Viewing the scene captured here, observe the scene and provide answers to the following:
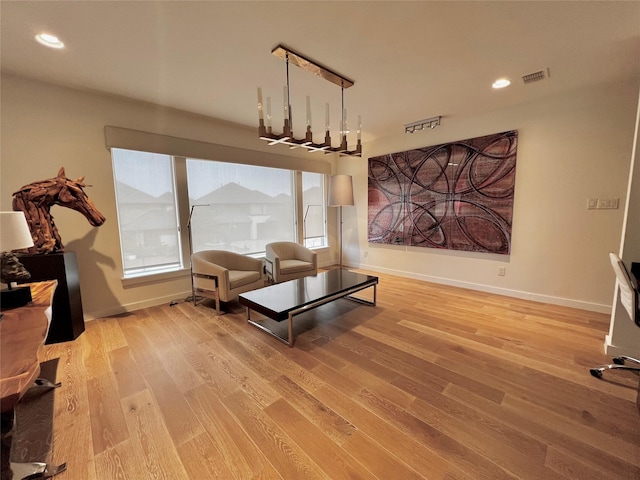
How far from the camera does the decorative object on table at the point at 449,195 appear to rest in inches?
141

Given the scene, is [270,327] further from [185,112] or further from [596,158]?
[596,158]

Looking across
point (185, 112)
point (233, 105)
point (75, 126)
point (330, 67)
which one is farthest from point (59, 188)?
point (330, 67)

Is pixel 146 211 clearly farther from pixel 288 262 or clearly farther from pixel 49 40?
pixel 288 262

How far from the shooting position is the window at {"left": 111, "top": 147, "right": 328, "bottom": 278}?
10.9 feet

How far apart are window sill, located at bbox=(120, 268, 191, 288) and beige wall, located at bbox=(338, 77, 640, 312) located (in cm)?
407

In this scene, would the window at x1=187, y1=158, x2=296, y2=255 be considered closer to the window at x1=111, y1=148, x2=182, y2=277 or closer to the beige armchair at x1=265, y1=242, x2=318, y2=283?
the window at x1=111, y1=148, x2=182, y2=277

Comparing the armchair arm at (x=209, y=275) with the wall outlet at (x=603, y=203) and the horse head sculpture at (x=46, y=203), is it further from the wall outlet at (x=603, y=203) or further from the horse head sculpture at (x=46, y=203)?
the wall outlet at (x=603, y=203)

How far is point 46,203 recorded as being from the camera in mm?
2455

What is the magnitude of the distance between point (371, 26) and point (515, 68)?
1591mm

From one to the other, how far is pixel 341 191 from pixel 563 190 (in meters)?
3.06

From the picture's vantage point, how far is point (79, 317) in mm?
2695

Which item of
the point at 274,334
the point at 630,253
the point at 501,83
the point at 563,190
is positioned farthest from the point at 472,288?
the point at 274,334

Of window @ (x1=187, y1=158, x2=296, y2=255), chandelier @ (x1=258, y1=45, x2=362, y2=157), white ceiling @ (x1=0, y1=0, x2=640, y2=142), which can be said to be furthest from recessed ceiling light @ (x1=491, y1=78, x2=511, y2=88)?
window @ (x1=187, y1=158, x2=296, y2=255)

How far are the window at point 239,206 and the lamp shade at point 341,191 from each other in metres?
0.82
